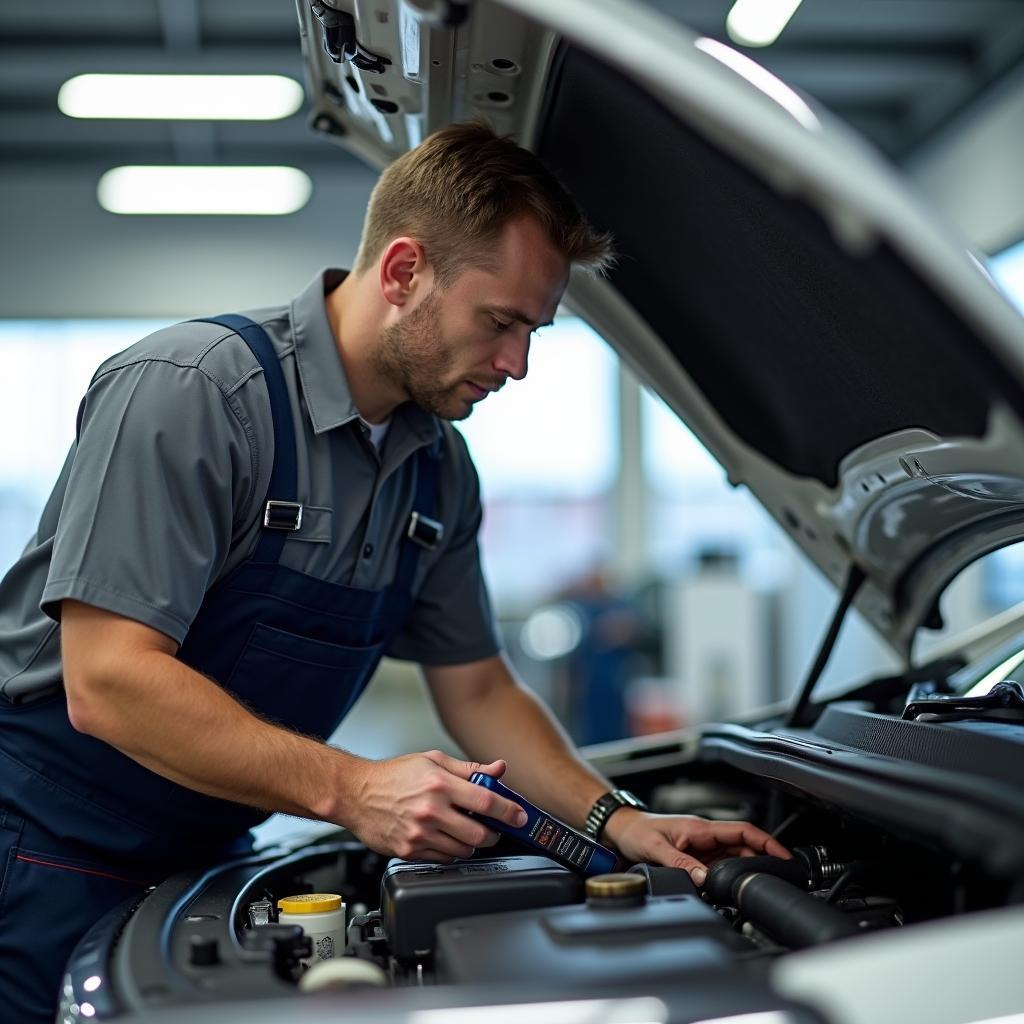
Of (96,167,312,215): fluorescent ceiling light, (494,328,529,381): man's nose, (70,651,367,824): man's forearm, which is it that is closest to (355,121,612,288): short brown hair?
(494,328,529,381): man's nose

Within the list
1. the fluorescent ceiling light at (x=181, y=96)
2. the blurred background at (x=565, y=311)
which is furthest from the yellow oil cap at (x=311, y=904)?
the fluorescent ceiling light at (x=181, y=96)

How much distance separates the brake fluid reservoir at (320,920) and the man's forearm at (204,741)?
0.33ft

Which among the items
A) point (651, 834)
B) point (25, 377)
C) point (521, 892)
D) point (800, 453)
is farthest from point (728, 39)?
point (25, 377)

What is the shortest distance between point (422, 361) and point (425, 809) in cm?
64

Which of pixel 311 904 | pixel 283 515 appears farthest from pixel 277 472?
pixel 311 904

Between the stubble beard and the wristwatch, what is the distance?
583mm

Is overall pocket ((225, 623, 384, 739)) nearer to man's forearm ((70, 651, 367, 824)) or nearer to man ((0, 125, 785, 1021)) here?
man ((0, 125, 785, 1021))

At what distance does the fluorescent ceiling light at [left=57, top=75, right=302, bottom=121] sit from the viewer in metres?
4.67

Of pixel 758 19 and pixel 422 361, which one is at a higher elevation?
pixel 758 19

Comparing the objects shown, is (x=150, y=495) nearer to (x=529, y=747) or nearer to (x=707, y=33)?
(x=529, y=747)

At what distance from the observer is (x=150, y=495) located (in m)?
1.31

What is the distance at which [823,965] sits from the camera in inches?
32.5

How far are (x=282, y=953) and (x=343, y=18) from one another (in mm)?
1050

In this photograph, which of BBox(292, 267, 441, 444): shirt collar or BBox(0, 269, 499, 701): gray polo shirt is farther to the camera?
BBox(292, 267, 441, 444): shirt collar
